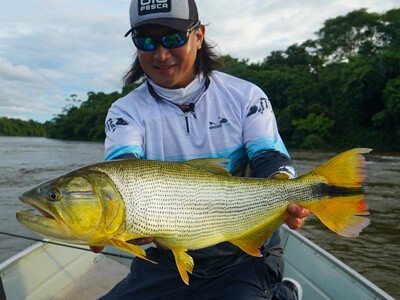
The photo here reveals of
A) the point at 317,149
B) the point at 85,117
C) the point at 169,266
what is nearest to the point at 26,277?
the point at 169,266

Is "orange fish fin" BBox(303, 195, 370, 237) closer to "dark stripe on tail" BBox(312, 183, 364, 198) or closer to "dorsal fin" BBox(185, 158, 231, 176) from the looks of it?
"dark stripe on tail" BBox(312, 183, 364, 198)

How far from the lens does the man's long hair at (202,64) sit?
3359 millimetres

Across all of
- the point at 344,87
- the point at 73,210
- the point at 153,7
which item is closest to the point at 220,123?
the point at 153,7

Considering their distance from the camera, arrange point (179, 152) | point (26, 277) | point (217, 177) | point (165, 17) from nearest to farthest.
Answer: point (217, 177)
point (165, 17)
point (179, 152)
point (26, 277)

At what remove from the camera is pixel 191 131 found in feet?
10.2

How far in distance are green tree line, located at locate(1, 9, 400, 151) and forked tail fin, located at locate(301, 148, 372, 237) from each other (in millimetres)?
31558

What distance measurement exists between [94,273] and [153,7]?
3357 millimetres

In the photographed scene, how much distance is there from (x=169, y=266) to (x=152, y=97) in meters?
1.24

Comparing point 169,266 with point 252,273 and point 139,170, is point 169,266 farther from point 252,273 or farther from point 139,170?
point 139,170

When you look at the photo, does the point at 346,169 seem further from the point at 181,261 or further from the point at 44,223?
the point at 44,223

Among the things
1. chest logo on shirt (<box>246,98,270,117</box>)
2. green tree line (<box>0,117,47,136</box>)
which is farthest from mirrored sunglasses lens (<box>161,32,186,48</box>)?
green tree line (<box>0,117,47,136</box>)

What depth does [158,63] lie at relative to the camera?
3.00 m

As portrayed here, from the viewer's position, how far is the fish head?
1.93 m

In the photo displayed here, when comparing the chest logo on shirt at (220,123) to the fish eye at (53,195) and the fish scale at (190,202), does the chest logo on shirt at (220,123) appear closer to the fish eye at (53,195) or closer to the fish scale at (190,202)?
the fish scale at (190,202)
